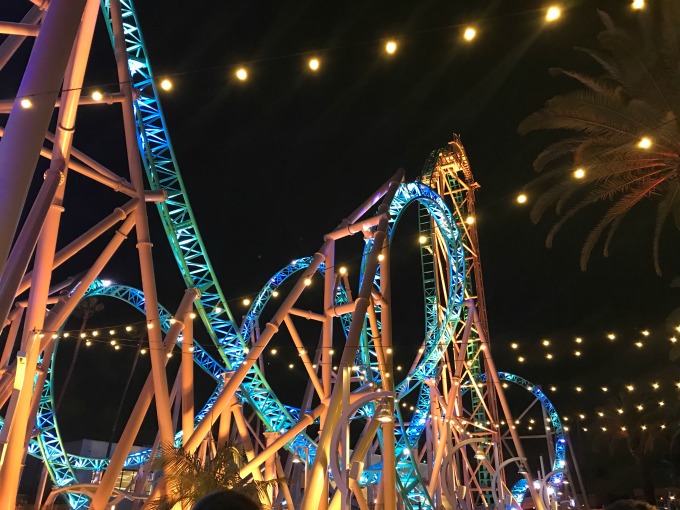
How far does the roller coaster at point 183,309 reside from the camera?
6449 millimetres

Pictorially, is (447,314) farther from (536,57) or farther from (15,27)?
(15,27)

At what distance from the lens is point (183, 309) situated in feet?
48.8

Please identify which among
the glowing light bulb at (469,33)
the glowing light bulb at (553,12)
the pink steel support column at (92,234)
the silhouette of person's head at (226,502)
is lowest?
the silhouette of person's head at (226,502)

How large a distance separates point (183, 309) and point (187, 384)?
2.02m

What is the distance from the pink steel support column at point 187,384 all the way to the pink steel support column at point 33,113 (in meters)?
9.09

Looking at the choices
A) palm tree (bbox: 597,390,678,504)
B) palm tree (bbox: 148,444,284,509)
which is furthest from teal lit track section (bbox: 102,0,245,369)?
palm tree (bbox: 597,390,678,504)

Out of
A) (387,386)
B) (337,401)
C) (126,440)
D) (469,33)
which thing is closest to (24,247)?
(469,33)

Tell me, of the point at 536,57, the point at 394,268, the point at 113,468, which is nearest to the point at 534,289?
the point at 394,268

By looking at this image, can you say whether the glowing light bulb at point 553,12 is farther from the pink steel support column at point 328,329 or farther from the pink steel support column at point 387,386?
the pink steel support column at point 328,329

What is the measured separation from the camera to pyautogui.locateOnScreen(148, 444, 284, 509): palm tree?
36.1ft

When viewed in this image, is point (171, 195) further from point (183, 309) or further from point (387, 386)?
point (387, 386)

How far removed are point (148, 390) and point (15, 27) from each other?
26.8 feet

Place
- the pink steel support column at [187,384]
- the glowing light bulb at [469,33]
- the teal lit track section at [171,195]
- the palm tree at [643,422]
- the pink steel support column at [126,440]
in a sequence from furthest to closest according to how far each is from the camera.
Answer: the palm tree at [643,422]
the teal lit track section at [171,195]
the pink steel support column at [187,384]
the pink steel support column at [126,440]
the glowing light bulb at [469,33]

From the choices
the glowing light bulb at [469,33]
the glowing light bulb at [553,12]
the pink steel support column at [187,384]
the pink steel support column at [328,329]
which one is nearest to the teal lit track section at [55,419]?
the pink steel support column at [187,384]
